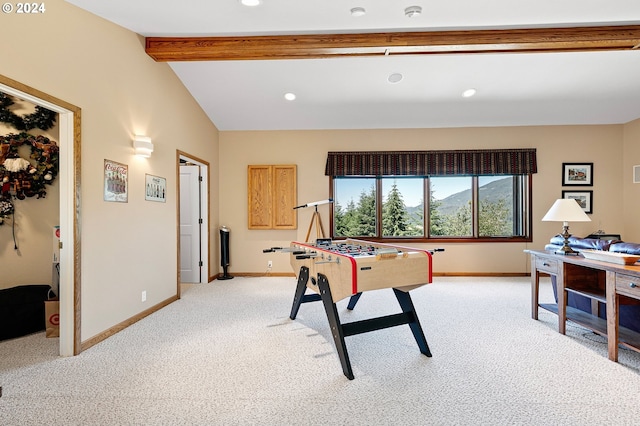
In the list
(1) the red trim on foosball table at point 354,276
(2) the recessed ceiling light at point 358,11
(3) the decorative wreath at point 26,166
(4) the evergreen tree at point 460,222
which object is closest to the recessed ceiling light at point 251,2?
(2) the recessed ceiling light at point 358,11

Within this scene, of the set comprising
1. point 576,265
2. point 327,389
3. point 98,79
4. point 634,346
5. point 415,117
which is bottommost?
point 327,389

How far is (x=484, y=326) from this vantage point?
11.1 feet

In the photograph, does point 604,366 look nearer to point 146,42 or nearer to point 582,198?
point 582,198

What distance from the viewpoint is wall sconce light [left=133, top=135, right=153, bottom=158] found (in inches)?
141

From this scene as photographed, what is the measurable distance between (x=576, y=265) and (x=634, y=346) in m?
0.84

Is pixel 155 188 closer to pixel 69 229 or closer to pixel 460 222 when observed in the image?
pixel 69 229

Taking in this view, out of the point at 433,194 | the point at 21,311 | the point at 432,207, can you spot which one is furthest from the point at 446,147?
the point at 21,311

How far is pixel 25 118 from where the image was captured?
11.5 ft

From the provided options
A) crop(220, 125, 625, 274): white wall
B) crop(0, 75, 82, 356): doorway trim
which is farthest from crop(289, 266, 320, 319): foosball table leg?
crop(220, 125, 625, 274): white wall

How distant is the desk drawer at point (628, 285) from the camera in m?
2.36

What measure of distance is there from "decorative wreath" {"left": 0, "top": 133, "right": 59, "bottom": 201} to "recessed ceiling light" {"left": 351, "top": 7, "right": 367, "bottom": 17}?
135 inches

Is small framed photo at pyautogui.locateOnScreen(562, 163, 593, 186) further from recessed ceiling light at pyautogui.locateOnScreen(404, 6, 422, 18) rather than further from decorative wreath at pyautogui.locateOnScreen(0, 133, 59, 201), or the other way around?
decorative wreath at pyautogui.locateOnScreen(0, 133, 59, 201)

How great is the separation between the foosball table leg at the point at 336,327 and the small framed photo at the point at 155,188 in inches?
94.9

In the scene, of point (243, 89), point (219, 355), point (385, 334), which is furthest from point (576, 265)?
point (243, 89)
